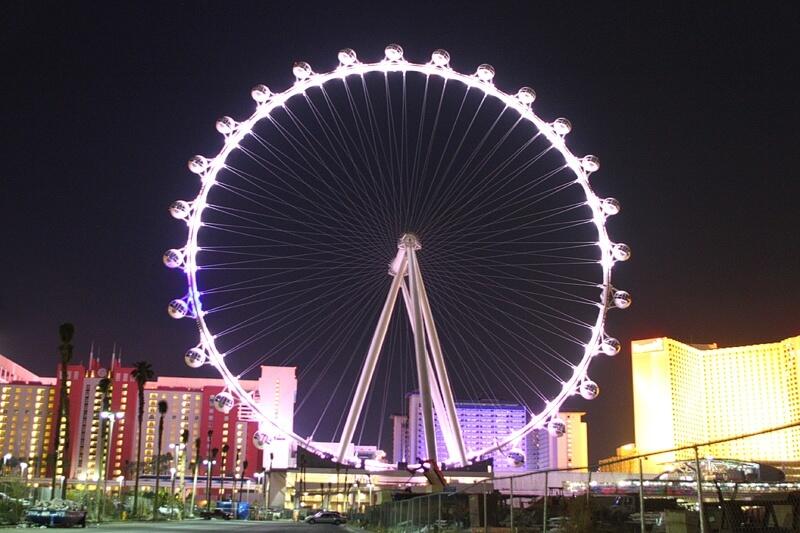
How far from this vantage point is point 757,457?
447ft

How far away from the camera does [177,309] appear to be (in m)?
41.9

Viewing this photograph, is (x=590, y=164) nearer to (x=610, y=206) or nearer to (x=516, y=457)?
(x=610, y=206)

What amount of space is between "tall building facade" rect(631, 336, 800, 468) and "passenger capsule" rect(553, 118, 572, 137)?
105 meters

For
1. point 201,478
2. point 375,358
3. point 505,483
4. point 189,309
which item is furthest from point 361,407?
point 201,478

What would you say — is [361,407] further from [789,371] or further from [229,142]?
[789,371]

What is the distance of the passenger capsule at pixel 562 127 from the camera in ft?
152

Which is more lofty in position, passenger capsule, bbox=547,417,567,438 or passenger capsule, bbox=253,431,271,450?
passenger capsule, bbox=547,417,567,438

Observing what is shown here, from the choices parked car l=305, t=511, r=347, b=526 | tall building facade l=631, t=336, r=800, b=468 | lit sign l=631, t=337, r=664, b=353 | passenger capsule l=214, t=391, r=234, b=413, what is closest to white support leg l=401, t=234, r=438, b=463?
passenger capsule l=214, t=391, r=234, b=413

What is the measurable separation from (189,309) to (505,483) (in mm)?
93465

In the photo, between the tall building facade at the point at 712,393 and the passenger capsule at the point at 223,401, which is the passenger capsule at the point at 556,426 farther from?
the tall building facade at the point at 712,393

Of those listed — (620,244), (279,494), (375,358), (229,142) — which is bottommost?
(279,494)

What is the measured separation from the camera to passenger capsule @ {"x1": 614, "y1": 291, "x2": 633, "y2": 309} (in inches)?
1782

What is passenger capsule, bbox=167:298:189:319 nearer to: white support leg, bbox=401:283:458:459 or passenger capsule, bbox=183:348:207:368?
passenger capsule, bbox=183:348:207:368

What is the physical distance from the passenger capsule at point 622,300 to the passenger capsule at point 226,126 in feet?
68.1
